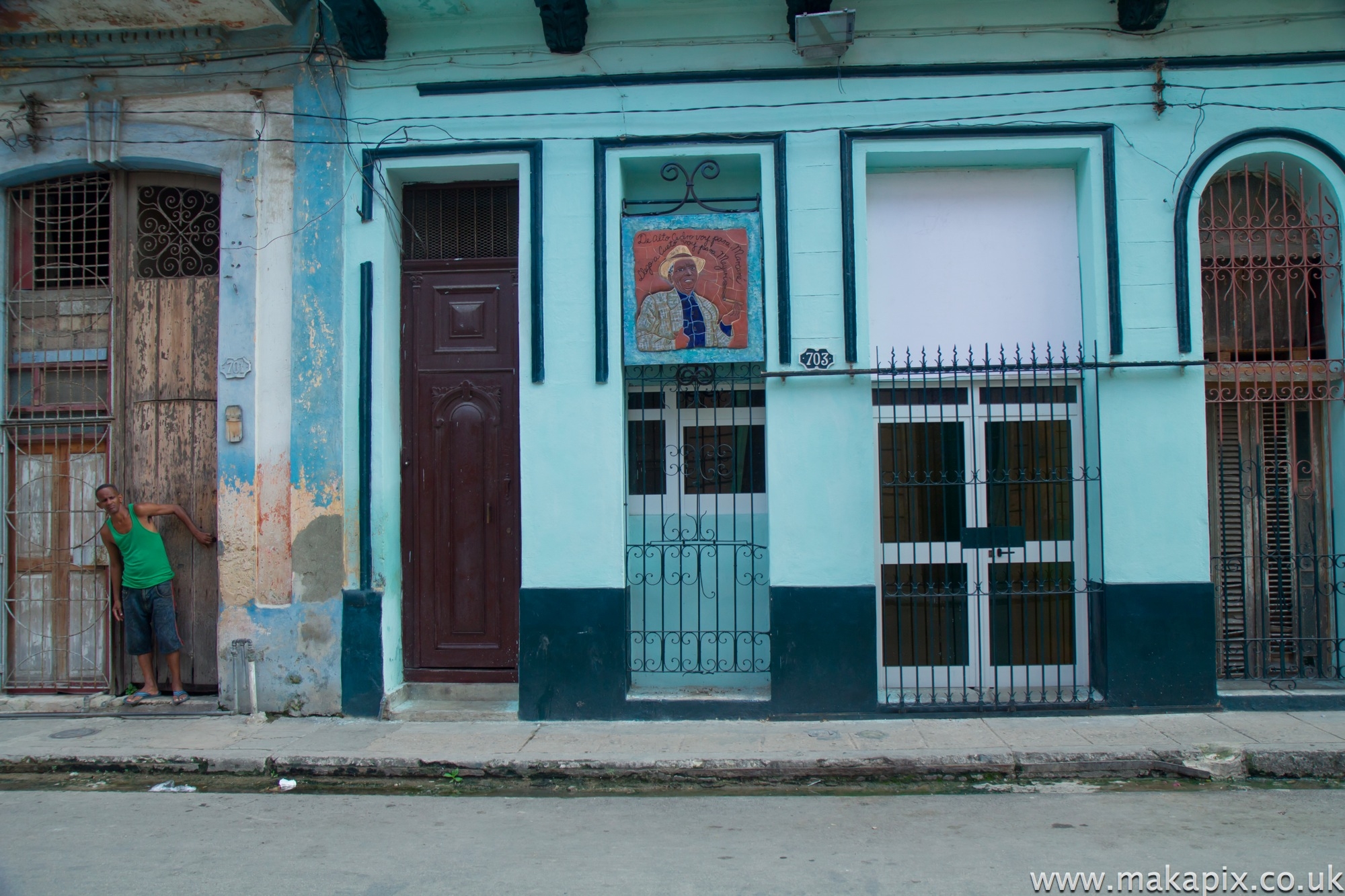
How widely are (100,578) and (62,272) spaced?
8.04 feet

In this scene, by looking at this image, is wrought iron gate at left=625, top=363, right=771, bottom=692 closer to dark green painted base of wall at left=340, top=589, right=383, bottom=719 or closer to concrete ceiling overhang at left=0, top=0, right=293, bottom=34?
dark green painted base of wall at left=340, top=589, right=383, bottom=719

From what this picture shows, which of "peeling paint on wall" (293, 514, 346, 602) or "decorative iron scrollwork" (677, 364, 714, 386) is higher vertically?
"decorative iron scrollwork" (677, 364, 714, 386)

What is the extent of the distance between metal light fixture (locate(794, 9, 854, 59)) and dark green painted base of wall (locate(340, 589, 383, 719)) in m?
4.87

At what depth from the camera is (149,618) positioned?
22.0 feet

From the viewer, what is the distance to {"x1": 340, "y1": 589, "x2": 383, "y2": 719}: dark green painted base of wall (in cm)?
640

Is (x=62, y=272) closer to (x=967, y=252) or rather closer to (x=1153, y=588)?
(x=967, y=252)

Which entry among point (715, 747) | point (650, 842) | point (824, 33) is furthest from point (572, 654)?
point (824, 33)

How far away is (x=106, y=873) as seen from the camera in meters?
4.02

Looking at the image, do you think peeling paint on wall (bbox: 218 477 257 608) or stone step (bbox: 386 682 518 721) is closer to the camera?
stone step (bbox: 386 682 518 721)

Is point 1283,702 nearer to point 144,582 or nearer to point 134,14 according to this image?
point 144,582

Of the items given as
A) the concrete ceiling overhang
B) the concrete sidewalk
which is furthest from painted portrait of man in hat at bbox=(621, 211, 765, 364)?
the concrete ceiling overhang

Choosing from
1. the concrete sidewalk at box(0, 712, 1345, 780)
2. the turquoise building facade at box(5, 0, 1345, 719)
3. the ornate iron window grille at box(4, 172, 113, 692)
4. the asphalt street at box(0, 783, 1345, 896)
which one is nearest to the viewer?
the asphalt street at box(0, 783, 1345, 896)

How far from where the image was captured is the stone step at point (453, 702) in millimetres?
6367

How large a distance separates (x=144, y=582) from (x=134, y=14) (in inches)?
163
